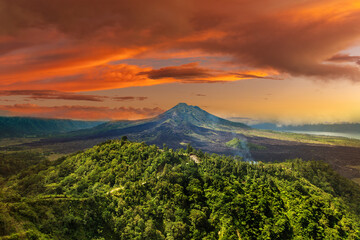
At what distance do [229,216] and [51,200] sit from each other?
182ft

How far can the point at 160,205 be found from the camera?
73.7m

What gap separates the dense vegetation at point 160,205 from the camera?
Answer: 59.4 metres

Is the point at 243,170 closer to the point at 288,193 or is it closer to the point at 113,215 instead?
the point at 288,193

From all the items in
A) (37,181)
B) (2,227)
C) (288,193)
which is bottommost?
(37,181)

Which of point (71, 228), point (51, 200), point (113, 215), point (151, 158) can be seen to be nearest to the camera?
point (71, 228)

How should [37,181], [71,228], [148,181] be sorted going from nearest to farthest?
[71,228]
[148,181]
[37,181]

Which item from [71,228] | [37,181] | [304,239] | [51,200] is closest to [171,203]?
[71,228]

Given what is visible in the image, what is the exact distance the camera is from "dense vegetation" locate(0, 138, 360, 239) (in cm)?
5940

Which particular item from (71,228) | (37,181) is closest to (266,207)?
(71,228)

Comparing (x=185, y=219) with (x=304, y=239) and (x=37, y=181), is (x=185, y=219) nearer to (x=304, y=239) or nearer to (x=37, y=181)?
(x=304, y=239)

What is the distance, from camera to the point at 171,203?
2945 inches

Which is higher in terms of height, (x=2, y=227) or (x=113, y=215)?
(x=2, y=227)

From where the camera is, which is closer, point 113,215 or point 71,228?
point 71,228

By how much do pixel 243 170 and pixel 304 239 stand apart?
50454 millimetres
